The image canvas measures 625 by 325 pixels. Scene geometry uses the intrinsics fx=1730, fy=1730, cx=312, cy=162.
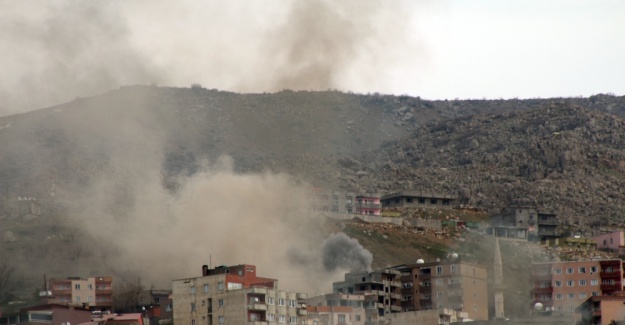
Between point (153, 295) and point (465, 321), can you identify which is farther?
point (153, 295)

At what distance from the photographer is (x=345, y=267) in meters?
186

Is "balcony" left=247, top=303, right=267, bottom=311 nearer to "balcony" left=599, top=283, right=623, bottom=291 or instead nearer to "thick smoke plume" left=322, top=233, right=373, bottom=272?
"balcony" left=599, top=283, right=623, bottom=291

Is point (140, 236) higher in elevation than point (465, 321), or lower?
higher

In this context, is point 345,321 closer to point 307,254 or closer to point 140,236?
point 307,254

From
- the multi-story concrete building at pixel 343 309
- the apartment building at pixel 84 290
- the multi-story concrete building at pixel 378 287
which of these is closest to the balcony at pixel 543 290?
the multi-story concrete building at pixel 378 287

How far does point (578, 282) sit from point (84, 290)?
48.0 m

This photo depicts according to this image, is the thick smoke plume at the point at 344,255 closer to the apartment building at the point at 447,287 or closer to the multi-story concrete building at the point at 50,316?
the apartment building at the point at 447,287

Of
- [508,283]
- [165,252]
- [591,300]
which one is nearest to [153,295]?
[165,252]

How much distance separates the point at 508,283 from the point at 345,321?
43422 millimetres

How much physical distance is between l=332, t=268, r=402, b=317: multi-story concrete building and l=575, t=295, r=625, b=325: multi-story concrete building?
3221 cm

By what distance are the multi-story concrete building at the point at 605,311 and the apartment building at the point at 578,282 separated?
2529 cm

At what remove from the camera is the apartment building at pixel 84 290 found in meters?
166

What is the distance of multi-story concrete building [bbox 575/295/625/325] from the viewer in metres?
127

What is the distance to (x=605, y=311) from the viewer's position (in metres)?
128
